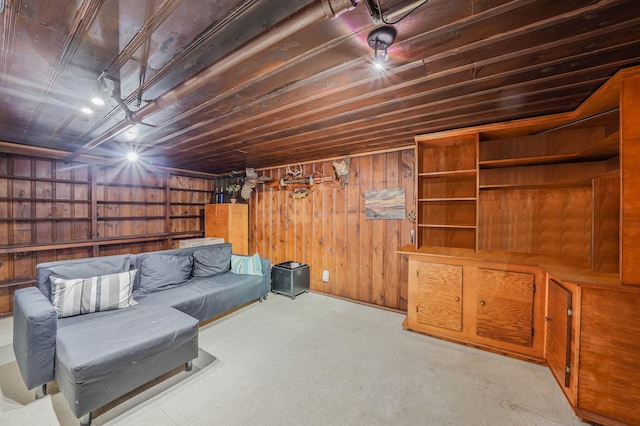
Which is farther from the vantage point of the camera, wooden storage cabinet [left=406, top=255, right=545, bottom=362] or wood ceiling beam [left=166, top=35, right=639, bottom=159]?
wooden storage cabinet [left=406, top=255, right=545, bottom=362]

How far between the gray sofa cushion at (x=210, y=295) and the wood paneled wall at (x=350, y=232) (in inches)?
46.0

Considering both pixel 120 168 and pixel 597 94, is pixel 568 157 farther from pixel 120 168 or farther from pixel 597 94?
pixel 120 168

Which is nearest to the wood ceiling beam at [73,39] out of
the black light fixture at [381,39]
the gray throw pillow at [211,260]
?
the black light fixture at [381,39]

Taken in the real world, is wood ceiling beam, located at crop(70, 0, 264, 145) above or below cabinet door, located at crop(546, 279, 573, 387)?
above

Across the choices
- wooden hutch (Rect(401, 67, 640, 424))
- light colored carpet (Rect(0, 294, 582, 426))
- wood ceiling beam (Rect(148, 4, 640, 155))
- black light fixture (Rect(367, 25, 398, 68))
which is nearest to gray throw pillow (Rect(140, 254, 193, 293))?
light colored carpet (Rect(0, 294, 582, 426))

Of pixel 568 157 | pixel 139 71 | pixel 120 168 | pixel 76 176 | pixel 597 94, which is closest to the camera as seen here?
pixel 139 71

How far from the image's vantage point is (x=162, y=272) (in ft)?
9.93

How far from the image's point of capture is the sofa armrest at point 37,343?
1.75 meters

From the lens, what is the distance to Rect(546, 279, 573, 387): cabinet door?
186 cm

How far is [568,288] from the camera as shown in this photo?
1.89 m

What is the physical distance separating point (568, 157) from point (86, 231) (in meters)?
6.53

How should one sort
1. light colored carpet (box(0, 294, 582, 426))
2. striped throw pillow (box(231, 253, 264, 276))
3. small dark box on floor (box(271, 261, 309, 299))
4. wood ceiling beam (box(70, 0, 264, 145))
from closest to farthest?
wood ceiling beam (box(70, 0, 264, 145)), light colored carpet (box(0, 294, 582, 426)), striped throw pillow (box(231, 253, 264, 276)), small dark box on floor (box(271, 261, 309, 299))

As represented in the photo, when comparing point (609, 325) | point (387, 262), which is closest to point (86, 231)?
point (387, 262)

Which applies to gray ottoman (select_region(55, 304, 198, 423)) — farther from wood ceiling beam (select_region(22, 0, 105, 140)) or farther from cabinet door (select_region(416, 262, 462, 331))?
cabinet door (select_region(416, 262, 462, 331))
